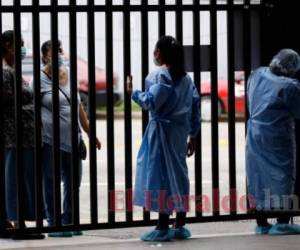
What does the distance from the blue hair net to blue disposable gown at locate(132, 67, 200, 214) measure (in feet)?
2.24

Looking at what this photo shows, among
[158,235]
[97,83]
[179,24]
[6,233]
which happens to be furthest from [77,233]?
[97,83]

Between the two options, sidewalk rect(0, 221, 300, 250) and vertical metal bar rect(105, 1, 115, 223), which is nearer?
sidewalk rect(0, 221, 300, 250)

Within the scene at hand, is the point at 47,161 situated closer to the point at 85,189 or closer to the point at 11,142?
the point at 11,142

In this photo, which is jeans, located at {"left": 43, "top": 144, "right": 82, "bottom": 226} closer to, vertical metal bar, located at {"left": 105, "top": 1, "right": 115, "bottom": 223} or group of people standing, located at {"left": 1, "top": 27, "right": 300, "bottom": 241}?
group of people standing, located at {"left": 1, "top": 27, "right": 300, "bottom": 241}

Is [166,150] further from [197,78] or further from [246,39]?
[246,39]

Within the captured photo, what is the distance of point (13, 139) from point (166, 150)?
1.18 m

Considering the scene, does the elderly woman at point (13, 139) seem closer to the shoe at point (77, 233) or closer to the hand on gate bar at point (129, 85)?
the shoe at point (77, 233)

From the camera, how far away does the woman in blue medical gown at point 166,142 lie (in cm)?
829

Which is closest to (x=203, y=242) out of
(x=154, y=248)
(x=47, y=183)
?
(x=154, y=248)

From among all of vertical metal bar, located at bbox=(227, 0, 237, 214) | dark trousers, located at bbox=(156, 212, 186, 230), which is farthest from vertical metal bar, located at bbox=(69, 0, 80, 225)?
vertical metal bar, located at bbox=(227, 0, 237, 214)

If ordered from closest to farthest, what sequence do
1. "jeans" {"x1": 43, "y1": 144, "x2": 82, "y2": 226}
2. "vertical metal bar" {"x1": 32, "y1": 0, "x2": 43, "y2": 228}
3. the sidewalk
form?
the sidewalk → "vertical metal bar" {"x1": 32, "y1": 0, "x2": 43, "y2": 228} → "jeans" {"x1": 43, "y1": 144, "x2": 82, "y2": 226}

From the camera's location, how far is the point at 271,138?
8.58m

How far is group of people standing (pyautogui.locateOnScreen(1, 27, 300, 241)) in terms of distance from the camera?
8320 mm

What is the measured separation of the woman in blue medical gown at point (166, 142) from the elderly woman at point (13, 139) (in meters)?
0.83
